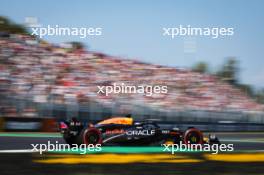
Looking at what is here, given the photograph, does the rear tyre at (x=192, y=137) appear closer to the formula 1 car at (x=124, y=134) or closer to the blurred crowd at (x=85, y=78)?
the formula 1 car at (x=124, y=134)

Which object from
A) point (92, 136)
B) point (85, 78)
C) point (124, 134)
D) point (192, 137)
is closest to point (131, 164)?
point (92, 136)

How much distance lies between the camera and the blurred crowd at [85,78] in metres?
9.88

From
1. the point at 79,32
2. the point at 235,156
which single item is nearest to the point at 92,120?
the point at 79,32

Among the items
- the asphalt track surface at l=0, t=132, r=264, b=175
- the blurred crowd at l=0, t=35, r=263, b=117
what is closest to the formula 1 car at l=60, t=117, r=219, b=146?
the blurred crowd at l=0, t=35, r=263, b=117

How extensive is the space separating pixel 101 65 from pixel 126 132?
2524 mm

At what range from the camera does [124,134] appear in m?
8.70

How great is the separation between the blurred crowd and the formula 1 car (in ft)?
2.57

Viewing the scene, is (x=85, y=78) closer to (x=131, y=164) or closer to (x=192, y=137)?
(x=192, y=137)

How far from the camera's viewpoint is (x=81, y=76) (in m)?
10.4

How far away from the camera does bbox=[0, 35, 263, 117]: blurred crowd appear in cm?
988

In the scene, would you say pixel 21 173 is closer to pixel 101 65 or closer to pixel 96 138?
pixel 96 138

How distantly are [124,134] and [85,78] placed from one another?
7.04ft

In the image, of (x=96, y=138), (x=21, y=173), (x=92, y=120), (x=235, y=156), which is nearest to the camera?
(x=21, y=173)

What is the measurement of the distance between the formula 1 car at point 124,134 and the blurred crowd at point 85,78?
2.57 ft
